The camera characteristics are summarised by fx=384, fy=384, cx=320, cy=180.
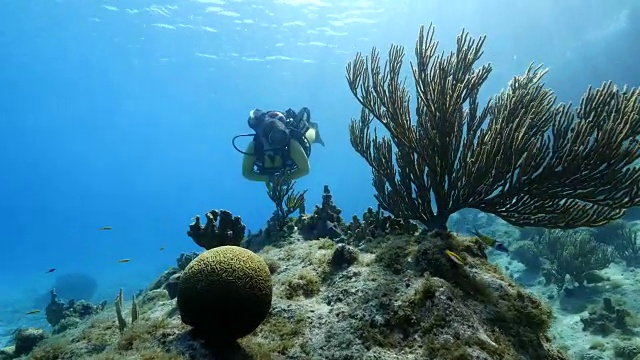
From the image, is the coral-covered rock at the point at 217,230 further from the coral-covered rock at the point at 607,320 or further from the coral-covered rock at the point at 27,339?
the coral-covered rock at the point at 607,320

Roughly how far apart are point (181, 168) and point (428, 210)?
501 feet

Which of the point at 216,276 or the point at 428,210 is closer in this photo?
the point at 216,276

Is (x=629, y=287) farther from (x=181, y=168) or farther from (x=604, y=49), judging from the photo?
(x=181, y=168)

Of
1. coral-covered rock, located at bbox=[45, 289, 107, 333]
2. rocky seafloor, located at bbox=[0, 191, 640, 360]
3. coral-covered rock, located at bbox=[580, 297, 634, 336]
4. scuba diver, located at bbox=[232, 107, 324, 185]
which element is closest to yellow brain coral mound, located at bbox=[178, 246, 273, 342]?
rocky seafloor, located at bbox=[0, 191, 640, 360]

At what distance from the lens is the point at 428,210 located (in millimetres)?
5164

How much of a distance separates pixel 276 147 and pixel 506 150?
5161 millimetres

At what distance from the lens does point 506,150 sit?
4.38m

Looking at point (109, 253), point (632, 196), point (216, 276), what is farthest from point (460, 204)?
point (109, 253)

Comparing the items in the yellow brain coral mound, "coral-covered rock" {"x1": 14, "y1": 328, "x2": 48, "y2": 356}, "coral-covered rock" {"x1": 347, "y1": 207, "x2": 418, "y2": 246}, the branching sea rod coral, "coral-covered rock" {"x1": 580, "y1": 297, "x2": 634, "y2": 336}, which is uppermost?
the branching sea rod coral

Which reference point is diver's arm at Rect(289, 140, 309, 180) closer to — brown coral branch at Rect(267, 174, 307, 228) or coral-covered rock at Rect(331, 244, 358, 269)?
brown coral branch at Rect(267, 174, 307, 228)

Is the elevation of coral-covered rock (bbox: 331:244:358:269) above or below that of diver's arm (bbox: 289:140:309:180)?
below

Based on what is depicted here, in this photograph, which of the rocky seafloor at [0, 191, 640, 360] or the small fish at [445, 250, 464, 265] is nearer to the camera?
the rocky seafloor at [0, 191, 640, 360]

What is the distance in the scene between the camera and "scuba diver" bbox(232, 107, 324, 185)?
8469mm

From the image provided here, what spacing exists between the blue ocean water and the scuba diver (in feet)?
63.3
